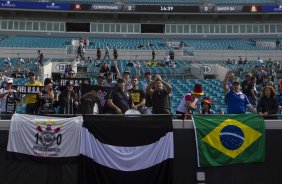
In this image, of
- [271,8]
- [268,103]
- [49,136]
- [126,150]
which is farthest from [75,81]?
[271,8]

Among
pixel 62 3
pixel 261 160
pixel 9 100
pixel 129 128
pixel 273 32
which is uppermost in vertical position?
pixel 62 3

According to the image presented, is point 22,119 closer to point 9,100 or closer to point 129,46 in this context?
point 9,100

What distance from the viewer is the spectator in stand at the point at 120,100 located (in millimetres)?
7188

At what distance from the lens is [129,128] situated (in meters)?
6.75

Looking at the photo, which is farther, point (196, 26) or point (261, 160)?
point (196, 26)

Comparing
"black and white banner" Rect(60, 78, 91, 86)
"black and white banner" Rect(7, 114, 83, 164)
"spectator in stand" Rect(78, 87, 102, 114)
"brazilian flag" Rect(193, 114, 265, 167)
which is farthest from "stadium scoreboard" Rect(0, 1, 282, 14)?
"brazilian flag" Rect(193, 114, 265, 167)

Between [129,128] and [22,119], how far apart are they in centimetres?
201

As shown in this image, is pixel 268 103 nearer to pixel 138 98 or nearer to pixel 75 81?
pixel 138 98

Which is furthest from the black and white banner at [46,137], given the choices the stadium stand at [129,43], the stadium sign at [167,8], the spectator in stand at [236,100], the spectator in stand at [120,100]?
the stadium sign at [167,8]

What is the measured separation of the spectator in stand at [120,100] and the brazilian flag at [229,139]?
4.78 ft

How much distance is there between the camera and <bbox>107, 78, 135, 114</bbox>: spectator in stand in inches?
283

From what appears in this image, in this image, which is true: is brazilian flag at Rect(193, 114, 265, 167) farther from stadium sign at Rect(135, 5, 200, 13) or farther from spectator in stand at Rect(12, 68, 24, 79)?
stadium sign at Rect(135, 5, 200, 13)

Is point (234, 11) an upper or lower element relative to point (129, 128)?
upper

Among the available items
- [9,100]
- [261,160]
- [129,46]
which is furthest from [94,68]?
[261,160]
